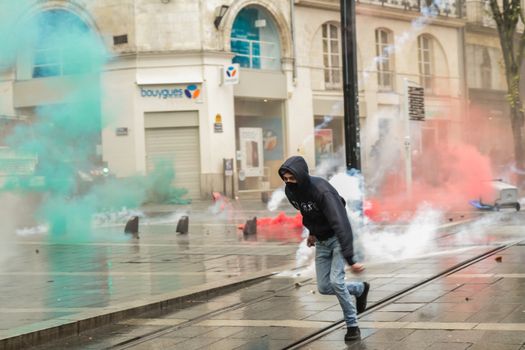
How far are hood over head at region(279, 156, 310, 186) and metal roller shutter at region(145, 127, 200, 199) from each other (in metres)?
23.8

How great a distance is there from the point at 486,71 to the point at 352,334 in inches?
1575

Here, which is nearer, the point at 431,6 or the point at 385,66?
the point at 431,6

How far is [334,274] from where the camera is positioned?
694 centimetres

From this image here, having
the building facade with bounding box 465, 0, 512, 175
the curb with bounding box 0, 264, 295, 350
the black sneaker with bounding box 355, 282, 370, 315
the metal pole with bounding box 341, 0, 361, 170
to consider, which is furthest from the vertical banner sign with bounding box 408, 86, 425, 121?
the black sneaker with bounding box 355, 282, 370, 315

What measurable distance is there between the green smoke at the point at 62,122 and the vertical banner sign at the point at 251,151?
13.4m

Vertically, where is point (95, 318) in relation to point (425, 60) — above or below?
below

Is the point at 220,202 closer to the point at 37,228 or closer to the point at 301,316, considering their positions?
the point at 37,228

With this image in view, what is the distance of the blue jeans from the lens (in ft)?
22.7

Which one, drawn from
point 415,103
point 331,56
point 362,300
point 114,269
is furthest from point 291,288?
point 331,56

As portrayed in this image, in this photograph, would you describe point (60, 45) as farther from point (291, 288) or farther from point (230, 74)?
point (230, 74)

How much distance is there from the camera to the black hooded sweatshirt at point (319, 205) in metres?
6.75

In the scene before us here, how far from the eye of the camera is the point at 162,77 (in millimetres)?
30375

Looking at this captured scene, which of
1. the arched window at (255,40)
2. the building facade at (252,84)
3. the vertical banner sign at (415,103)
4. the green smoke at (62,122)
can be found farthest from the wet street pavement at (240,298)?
the arched window at (255,40)

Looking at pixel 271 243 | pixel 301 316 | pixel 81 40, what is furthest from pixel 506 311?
pixel 81 40
